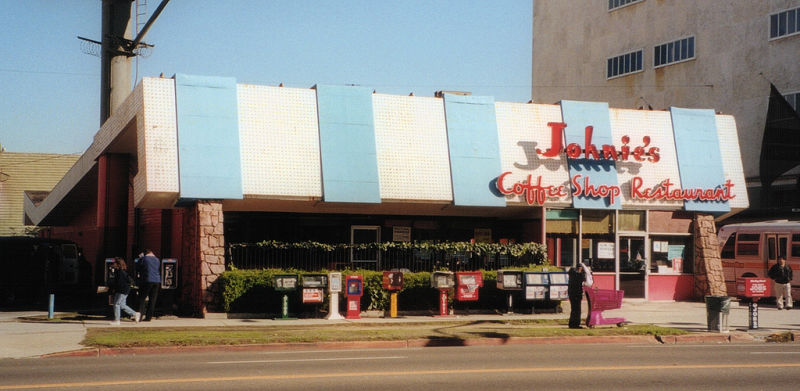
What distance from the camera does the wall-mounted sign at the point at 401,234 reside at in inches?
1085

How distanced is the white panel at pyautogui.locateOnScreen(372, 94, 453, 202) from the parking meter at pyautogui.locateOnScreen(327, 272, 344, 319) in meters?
3.33

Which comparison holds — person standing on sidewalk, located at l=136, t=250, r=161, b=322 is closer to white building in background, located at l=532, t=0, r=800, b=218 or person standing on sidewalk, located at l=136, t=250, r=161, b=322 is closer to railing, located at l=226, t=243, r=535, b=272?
railing, located at l=226, t=243, r=535, b=272

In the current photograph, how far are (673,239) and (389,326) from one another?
41.7ft

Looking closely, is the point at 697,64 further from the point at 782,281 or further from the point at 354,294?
the point at 354,294

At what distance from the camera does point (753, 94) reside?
4797 cm

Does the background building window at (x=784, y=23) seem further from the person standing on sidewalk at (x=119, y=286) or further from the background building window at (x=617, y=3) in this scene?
the person standing on sidewalk at (x=119, y=286)

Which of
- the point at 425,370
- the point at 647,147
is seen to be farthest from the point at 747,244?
the point at 425,370

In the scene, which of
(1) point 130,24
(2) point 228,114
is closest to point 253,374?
(2) point 228,114

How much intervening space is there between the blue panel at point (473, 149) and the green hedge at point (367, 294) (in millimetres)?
2444

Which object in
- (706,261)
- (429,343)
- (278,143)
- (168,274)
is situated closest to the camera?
(429,343)

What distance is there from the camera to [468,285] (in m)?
24.1

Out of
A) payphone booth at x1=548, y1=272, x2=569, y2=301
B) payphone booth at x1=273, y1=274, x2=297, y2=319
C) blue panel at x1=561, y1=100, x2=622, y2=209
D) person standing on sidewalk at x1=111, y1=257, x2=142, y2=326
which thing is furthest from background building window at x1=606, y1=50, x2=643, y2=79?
person standing on sidewalk at x1=111, y1=257, x2=142, y2=326

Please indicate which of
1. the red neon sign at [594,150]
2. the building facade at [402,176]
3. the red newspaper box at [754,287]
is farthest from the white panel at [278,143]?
the red newspaper box at [754,287]

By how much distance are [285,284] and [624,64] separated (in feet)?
137
